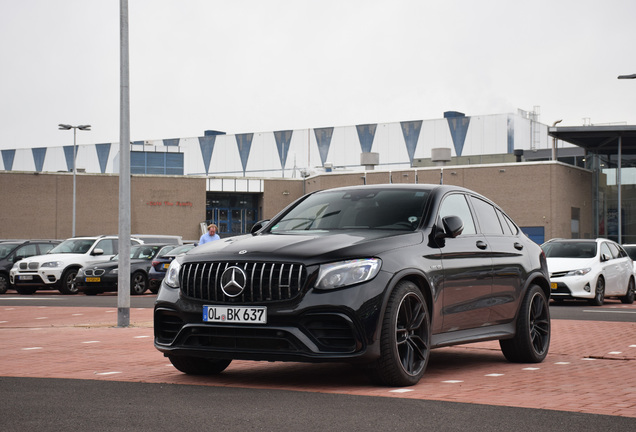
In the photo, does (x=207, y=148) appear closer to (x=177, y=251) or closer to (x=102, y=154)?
(x=102, y=154)

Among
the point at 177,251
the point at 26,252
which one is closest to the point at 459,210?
the point at 177,251

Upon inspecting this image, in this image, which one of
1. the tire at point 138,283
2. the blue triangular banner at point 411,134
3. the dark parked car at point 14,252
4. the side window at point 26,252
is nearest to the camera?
the tire at point 138,283

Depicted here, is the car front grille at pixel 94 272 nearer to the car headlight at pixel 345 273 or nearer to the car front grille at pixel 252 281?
the car front grille at pixel 252 281

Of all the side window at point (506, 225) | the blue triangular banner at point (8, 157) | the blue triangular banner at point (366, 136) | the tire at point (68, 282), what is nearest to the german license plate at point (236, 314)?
the side window at point (506, 225)

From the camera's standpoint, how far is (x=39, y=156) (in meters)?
102

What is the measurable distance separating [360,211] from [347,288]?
1497 millimetres

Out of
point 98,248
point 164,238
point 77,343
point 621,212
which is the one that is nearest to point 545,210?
point 621,212

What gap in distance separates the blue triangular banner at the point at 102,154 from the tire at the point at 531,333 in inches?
3604

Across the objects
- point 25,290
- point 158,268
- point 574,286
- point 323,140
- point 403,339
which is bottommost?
point 25,290

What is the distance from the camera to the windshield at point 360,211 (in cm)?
777

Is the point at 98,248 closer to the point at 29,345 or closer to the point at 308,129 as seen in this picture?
the point at 29,345

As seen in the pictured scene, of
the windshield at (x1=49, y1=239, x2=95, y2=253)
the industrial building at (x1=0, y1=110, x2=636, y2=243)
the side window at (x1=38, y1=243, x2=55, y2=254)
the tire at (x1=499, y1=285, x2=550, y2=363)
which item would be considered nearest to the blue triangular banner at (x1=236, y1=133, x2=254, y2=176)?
the industrial building at (x1=0, y1=110, x2=636, y2=243)

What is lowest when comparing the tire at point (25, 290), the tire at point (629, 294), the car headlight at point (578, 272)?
the tire at point (25, 290)

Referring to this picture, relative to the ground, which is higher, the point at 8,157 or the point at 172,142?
the point at 172,142
